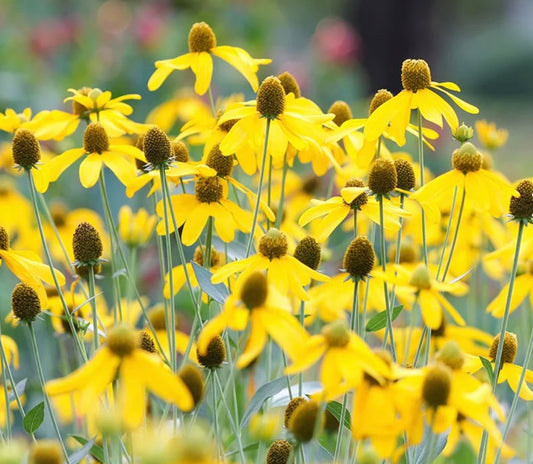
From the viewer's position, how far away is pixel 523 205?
2.62 ft

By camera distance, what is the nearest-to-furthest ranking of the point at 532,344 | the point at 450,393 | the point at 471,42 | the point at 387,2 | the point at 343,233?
the point at 450,393
the point at 532,344
the point at 343,233
the point at 387,2
the point at 471,42

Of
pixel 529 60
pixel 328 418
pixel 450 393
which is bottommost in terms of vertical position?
pixel 529 60

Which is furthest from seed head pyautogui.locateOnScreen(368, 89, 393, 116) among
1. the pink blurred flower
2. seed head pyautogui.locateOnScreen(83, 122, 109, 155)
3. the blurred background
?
the pink blurred flower

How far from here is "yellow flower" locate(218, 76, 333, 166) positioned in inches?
31.9

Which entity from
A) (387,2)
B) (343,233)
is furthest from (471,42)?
(343,233)

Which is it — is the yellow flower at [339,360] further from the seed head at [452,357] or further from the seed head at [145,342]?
the seed head at [145,342]

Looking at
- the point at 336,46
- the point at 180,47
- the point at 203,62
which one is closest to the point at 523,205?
the point at 203,62

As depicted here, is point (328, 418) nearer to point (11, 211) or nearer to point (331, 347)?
point (331, 347)

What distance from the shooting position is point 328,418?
808mm

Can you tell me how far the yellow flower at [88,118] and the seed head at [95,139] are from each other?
0.08 ft

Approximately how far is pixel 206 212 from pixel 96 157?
5.0 inches

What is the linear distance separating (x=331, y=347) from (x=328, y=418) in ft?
0.86

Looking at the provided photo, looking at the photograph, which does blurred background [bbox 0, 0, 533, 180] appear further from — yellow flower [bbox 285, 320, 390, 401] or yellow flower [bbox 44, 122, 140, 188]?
yellow flower [bbox 285, 320, 390, 401]

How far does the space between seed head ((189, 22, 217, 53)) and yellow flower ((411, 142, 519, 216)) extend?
33cm
